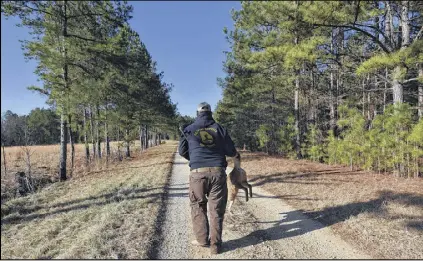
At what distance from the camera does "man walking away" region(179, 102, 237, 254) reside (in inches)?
160

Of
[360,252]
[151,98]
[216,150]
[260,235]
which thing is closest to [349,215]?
[360,252]

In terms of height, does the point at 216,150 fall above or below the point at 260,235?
above

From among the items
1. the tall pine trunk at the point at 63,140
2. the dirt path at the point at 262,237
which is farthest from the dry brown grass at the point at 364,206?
the tall pine trunk at the point at 63,140

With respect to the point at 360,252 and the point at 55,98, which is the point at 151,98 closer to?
the point at 55,98

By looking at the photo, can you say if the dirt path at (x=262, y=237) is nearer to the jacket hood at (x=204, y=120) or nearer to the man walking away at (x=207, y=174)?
the man walking away at (x=207, y=174)

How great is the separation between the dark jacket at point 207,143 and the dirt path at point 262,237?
4.25 feet

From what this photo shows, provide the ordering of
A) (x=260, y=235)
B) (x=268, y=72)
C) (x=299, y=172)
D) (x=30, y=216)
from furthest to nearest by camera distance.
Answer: (x=268, y=72), (x=299, y=172), (x=30, y=216), (x=260, y=235)

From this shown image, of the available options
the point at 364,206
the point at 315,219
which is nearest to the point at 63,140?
the point at 315,219

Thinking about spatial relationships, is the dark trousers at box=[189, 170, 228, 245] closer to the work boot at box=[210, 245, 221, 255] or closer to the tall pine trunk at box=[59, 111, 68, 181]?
the work boot at box=[210, 245, 221, 255]

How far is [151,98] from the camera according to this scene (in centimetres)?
2516

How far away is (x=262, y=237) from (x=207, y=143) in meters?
1.94

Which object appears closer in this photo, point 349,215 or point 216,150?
point 216,150

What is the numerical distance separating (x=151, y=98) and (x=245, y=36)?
1396 centimetres

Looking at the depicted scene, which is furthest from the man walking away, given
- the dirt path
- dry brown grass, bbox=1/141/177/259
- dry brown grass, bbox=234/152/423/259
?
dry brown grass, bbox=234/152/423/259
